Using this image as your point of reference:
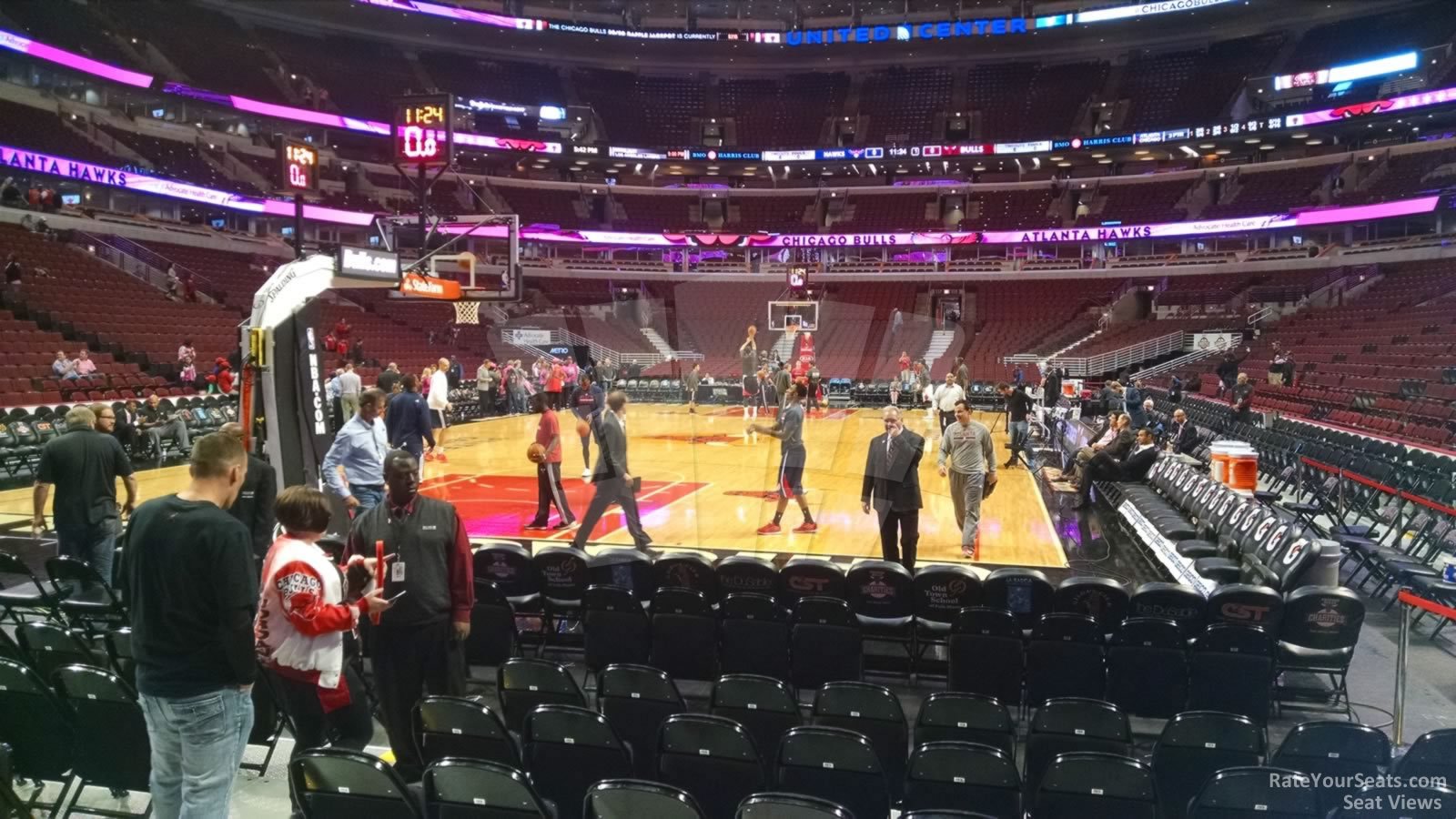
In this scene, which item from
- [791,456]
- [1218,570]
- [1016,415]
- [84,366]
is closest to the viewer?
[1218,570]

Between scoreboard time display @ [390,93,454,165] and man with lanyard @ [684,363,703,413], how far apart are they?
583cm

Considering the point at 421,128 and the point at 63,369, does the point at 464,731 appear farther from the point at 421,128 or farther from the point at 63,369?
the point at 63,369

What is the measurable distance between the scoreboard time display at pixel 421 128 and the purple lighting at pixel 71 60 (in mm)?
21902

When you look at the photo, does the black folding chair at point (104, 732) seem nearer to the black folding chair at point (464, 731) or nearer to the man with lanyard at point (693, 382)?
the black folding chair at point (464, 731)

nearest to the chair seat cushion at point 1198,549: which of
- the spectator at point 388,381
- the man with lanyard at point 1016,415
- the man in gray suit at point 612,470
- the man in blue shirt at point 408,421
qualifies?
the man in gray suit at point 612,470

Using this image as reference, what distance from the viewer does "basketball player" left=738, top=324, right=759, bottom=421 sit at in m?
8.61

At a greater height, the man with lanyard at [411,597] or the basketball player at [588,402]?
the basketball player at [588,402]

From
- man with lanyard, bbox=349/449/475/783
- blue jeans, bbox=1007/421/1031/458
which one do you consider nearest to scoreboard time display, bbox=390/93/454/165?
man with lanyard, bbox=349/449/475/783

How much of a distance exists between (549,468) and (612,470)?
198cm

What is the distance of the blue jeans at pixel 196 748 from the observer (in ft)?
11.0

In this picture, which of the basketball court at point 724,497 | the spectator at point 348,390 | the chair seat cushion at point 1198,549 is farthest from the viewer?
the spectator at point 348,390

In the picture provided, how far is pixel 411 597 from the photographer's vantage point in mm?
4473

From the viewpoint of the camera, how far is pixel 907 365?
34.7ft

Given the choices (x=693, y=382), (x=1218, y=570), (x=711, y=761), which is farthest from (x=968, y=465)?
(x=711, y=761)
